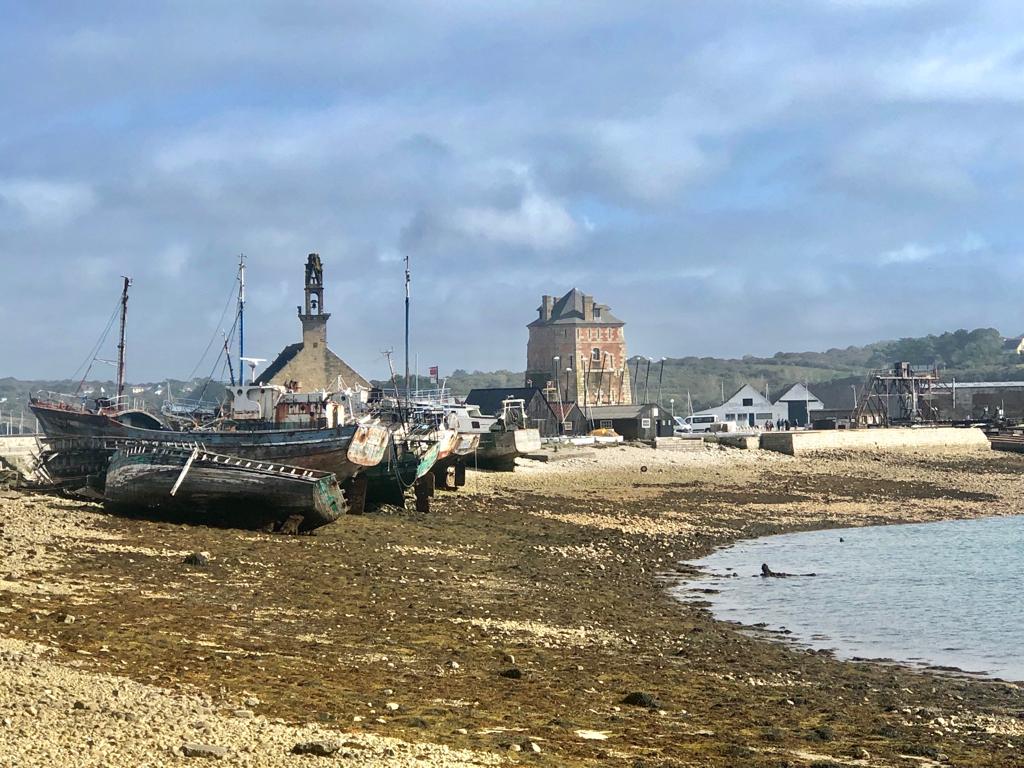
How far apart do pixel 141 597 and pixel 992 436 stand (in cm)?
9286

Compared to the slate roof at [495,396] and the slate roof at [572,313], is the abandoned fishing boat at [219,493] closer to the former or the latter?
the slate roof at [495,396]

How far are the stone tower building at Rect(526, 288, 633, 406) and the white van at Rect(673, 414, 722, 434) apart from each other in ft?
33.2

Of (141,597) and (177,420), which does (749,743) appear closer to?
(141,597)

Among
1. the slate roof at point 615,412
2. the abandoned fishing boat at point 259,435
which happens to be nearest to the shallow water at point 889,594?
the abandoned fishing boat at point 259,435

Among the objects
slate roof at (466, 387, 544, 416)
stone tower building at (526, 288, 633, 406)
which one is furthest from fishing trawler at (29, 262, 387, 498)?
stone tower building at (526, 288, 633, 406)

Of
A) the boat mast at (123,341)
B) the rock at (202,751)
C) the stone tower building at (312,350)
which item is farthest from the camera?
the stone tower building at (312,350)

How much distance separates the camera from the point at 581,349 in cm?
13588

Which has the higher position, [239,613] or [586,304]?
[586,304]

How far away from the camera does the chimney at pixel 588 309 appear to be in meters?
138

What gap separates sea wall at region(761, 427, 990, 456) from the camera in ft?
262

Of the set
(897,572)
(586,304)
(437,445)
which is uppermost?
(586,304)

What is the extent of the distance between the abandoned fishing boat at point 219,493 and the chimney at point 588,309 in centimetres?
11131

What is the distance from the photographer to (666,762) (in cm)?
1078

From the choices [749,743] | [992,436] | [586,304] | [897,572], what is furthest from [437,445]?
A: [586,304]
